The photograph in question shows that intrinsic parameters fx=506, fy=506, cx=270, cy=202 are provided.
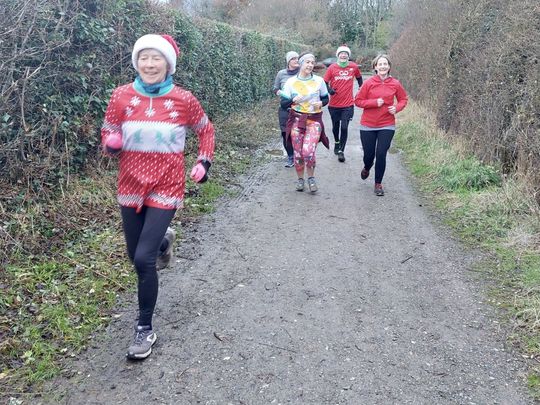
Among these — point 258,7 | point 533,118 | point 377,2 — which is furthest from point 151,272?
point 377,2

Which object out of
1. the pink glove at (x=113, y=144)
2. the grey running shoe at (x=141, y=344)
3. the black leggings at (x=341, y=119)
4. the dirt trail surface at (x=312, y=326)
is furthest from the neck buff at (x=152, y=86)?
the black leggings at (x=341, y=119)

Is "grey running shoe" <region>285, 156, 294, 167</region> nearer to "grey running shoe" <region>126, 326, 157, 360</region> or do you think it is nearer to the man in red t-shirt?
the man in red t-shirt

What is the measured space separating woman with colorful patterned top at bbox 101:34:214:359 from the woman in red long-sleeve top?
427 cm

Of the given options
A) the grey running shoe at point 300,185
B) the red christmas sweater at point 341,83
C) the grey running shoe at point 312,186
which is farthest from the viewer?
the red christmas sweater at point 341,83

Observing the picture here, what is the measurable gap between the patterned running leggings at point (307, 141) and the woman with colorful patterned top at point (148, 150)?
12.9ft

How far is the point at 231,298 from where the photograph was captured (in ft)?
14.0

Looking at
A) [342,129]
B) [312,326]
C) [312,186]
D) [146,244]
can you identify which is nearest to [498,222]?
[312,186]

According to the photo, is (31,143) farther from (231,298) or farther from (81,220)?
(231,298)

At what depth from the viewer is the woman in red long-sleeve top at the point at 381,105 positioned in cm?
715

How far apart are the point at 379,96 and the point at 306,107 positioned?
41.4 inches

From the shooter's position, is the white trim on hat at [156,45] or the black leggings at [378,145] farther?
the black leggings at [378,145]

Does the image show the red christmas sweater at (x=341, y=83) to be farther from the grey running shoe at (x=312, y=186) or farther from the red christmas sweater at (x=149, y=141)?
the red christmas sweater at (x=149, y=141)

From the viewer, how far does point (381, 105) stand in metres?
7.14

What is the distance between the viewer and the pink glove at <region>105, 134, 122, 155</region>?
335 centimetres
